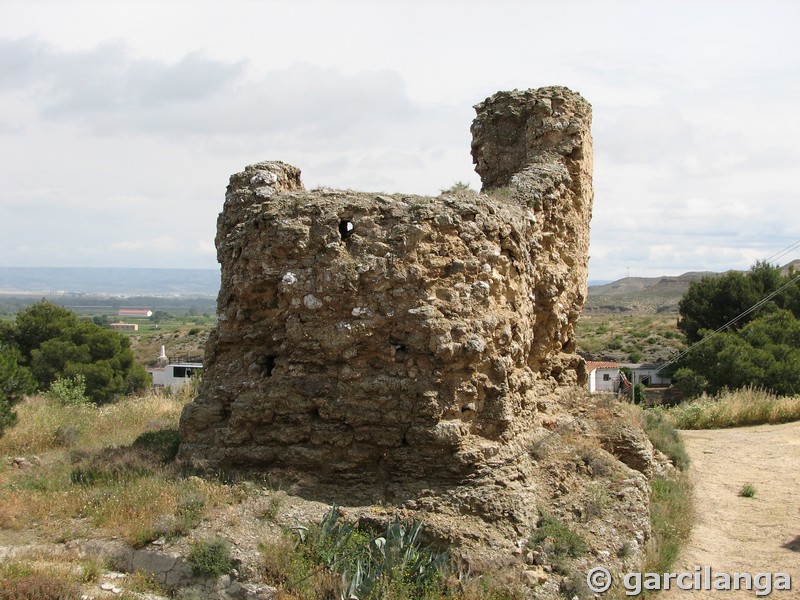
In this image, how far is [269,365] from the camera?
898cm

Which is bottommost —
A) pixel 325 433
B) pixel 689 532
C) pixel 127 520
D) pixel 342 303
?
pixel 689 532

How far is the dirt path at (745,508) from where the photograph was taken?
9523 millimetres

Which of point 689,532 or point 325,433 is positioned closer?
point 325,433

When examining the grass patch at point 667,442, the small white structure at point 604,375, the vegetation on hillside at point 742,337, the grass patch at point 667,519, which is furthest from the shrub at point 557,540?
the small white structure at point 604,375

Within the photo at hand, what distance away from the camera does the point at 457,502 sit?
8070 mm

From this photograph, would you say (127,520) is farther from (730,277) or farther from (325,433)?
(730,277)

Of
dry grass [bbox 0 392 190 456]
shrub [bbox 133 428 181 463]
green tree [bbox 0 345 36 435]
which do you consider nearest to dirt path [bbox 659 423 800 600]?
shrub [bbox 133 428 181 463]

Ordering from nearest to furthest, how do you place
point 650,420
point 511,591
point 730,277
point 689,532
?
point 511,591
point 689,532
point 650,420
point 730,277

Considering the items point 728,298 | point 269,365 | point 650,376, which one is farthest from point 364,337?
point 728,298

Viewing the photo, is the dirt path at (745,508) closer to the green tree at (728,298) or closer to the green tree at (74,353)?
the green tree at (74,353)

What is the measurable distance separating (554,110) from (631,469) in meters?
5.16

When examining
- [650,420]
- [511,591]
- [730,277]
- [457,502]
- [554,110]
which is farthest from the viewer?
[730,277]

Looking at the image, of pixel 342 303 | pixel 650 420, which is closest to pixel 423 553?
pixel 342 303

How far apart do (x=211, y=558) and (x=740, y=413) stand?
1565cm
